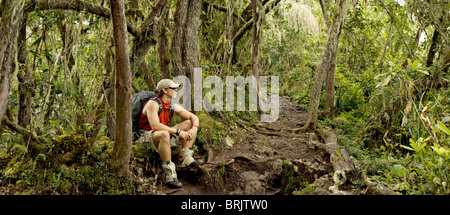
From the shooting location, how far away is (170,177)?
4285mm

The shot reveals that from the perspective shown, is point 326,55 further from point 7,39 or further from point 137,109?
point 7,39

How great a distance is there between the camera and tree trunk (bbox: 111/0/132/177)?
330cm

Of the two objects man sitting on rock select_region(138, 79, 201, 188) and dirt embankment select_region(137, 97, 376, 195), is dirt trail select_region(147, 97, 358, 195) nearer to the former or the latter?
dirt embankment select_region(137, 97, 376, 195)

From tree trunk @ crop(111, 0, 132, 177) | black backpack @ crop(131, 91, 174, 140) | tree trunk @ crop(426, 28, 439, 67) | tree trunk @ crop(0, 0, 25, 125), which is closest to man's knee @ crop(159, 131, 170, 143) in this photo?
black backpack @ crop(131, 91, 174, 140)

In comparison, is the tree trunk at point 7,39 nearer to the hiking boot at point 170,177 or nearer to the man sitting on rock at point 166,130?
the man sitting on rock at point 166,130

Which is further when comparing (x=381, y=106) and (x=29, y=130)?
(x=381, y=106)

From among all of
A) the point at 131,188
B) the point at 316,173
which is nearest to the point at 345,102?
the point at 316,173

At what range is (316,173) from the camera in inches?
180

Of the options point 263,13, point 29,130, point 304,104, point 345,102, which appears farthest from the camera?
point 304,104

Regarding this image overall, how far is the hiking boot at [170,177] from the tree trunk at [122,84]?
0.76 meters
